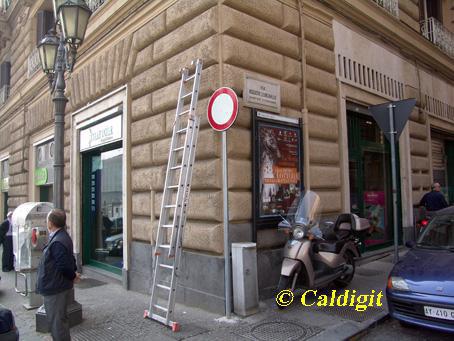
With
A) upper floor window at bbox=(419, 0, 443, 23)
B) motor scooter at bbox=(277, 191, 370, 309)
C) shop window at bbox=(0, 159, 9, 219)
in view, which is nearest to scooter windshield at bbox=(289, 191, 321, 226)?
motor scooter at bbox=(277, 191, 370, 309)

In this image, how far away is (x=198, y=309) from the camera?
226 inches

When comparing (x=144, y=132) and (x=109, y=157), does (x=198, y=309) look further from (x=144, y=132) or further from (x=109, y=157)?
(x=109, y=157)

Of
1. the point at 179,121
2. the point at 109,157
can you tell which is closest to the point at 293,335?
the point at 179,121

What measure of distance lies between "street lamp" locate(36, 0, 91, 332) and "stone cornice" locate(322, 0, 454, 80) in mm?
4612

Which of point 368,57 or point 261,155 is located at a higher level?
point 368,57

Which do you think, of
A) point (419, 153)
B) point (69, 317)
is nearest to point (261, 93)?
point (69, 317)

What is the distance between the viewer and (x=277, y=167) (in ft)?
20.8

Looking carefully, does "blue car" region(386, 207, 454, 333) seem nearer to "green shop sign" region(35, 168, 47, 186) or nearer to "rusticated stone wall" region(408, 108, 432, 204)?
"rusticated stone wall" region(408, 108, 432, 204)

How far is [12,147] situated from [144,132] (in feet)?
38.9

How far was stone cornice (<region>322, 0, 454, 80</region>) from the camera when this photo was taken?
8.34 meters

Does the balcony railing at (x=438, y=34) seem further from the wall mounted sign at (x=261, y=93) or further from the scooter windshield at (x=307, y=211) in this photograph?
the scooter windshield at (x=307, y=211)

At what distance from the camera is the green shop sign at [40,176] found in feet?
44.0

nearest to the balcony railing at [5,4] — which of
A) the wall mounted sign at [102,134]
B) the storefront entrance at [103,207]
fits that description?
the wall mounted sign at [102,134]

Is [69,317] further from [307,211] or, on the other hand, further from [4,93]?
[4,93]
